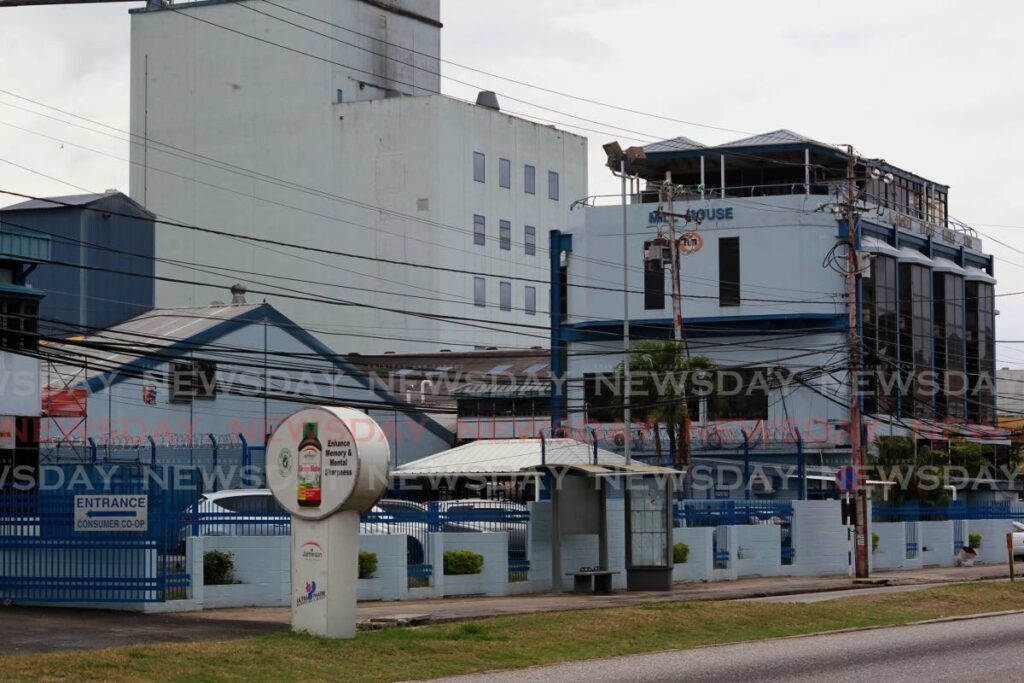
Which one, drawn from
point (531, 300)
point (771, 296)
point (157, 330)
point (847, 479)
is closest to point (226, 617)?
point (847, 479)

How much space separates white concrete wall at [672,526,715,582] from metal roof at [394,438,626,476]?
82.4 inches

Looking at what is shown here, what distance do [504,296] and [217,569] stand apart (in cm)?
6905

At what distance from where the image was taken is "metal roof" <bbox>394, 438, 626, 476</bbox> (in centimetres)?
3422

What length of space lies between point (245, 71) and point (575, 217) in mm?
26269

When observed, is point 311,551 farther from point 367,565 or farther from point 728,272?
point 728,272

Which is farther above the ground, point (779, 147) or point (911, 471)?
point (779, 147)

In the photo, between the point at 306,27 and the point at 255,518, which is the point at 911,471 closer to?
the point at 255,518

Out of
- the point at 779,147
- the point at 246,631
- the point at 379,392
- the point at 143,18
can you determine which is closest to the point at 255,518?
the point at 246,631

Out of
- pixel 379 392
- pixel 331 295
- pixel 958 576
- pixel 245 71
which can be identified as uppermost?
pixel 245 71

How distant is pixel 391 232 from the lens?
86000 millimetres

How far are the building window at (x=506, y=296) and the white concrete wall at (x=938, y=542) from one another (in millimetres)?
51461

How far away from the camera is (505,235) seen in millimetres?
91625

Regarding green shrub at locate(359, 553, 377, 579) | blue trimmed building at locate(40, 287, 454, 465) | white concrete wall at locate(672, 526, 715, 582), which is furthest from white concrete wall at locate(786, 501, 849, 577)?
Result: blue trimmed building at locate(40, 287, 454, 465)

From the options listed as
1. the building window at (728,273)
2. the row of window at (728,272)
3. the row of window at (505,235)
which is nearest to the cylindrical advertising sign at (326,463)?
the row of window at (728,272)
